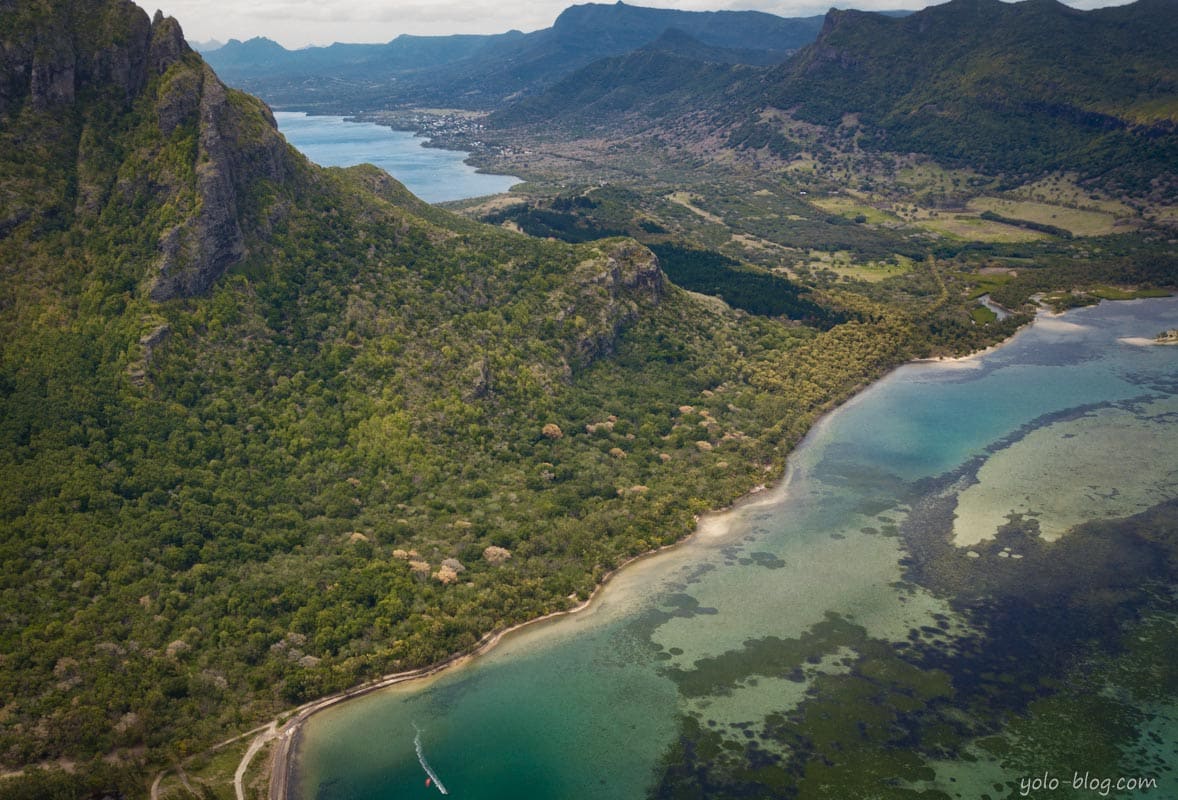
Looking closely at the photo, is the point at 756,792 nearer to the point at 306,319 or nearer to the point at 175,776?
the point at 175,776

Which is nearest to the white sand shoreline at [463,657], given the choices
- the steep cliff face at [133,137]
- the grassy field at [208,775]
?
the grassy field at [208,775]

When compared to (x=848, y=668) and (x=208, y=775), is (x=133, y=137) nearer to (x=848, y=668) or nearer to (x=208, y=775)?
(x=208, y=775)

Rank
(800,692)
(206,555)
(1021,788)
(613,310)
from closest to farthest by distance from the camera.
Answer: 1. (1021,788)
2. (800,692)
3. (206,555)
4. (613,310)

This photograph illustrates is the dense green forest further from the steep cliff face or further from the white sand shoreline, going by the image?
the white sand shoreline

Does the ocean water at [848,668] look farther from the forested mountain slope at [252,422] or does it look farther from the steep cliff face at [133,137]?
the steep cliff face at [133,137]

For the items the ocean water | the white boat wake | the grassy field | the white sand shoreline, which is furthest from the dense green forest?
the white boat wake

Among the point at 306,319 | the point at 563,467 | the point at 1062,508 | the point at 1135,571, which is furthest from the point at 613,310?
the point at 1135,571
